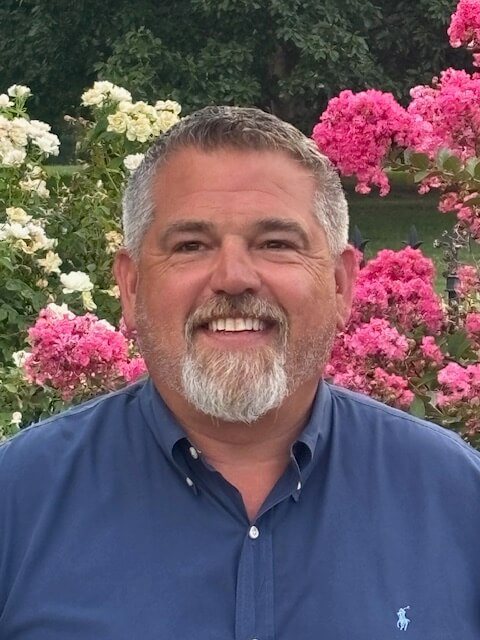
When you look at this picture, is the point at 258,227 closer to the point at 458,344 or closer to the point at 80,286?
the point at 458,344

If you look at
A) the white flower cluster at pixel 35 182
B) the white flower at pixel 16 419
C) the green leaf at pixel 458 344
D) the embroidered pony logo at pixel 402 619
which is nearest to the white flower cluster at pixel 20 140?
the white flower cluster at pixel 35 182

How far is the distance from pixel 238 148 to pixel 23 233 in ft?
8.11

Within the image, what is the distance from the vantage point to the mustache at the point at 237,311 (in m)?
1.98

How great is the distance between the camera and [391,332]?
298cm

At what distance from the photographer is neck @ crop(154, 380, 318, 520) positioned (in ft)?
6.76

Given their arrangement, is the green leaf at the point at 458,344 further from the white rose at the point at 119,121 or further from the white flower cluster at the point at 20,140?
the white flower cluster at the point at 20,140

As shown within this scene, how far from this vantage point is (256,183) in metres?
2.07

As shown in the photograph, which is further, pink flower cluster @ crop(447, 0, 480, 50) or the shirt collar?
pink flower cluster @ crop(447, 0, 480, 50)

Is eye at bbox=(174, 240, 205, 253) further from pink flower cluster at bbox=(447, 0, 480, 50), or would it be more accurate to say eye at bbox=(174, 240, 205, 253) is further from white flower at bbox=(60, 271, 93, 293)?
white flower at bbox=(60, 271, 93, 293)

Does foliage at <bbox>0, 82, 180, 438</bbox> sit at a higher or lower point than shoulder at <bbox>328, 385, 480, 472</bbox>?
higher

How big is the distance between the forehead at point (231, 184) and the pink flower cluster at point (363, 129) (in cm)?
127

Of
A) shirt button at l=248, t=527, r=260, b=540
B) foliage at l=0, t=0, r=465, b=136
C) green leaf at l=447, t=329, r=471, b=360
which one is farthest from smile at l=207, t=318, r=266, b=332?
foliage at l=0, t=0, r=465, b=136

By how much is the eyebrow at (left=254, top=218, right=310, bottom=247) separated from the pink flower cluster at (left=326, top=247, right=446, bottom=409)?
924 millimetres

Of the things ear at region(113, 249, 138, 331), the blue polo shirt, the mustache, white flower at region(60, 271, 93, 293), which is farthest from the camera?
white flower at region(60, 271, 93, 293)
